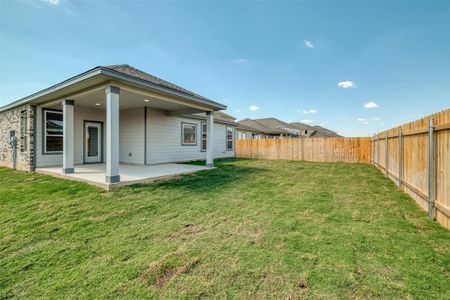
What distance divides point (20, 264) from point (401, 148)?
25.6 feet

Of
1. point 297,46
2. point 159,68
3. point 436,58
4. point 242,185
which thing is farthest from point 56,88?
point 436,58

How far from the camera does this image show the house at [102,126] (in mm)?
6202

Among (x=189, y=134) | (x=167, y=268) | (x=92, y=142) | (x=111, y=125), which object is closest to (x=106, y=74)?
(x=111, y=125)

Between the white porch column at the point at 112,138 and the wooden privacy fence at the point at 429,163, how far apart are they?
6651 millimetres

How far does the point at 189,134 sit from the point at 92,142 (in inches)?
197

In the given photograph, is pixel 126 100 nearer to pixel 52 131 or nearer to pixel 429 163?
pixel 52 131

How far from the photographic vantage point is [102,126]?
10570 mm

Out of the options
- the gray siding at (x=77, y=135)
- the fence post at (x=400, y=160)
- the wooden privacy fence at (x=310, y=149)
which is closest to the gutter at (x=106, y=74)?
the gray siding at (x=77, y=135)

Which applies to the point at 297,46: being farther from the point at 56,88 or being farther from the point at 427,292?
the point at 427,292

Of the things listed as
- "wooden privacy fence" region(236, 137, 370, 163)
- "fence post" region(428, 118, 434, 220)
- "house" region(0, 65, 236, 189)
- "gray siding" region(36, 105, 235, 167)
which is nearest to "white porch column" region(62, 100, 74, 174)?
"house" region(0, 65, 236, 189)

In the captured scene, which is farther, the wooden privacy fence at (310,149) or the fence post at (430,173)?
the wooden privacy fence at (310,149)

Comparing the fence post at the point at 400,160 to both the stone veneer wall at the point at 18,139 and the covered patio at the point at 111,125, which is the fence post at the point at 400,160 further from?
A: the stone veneer wall at the point at 18,139

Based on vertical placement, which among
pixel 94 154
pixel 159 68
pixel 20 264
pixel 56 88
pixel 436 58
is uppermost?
pixel 159 68

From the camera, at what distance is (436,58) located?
9016mm
